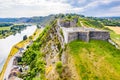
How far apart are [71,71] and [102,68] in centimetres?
654

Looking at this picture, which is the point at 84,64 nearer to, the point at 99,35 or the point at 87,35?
the point at 87,35

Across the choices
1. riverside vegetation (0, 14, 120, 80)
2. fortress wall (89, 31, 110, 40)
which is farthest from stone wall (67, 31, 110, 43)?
riverside vegetation (0, 14, 120, 80)

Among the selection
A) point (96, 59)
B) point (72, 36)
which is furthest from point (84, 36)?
point (96, 59)

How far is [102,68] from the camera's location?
161 feet

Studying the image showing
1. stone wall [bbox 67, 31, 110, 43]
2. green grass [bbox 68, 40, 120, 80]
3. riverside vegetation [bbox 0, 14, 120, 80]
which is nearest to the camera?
green grass [bbox 68, 40, 120, 80]

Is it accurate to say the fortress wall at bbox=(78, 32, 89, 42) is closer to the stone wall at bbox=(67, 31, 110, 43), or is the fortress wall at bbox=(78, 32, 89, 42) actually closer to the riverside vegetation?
the stone wall at bbox=(67, 31, 110, 43)

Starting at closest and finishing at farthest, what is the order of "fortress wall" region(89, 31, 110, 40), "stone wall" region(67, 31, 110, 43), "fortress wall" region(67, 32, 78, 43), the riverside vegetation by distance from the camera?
the riverside vegetation < "fortress wall" region(67, 32, 78, 43) < "stone wall" region(67, 31, 110, 43) < "fortress wall" region(89, 31, 110, 40)

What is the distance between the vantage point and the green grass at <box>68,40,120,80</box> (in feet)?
155

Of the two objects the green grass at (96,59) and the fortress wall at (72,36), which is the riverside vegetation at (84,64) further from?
the fortress wall at (72,36)

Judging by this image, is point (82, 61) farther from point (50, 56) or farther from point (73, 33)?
point (50, 56)

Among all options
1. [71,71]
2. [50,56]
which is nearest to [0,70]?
[50,56]

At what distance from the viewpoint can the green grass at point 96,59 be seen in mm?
47134

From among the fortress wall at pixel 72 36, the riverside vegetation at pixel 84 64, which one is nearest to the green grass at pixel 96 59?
the riverside vegetation at pixel 84 64

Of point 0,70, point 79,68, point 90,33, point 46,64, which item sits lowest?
point 0,70
